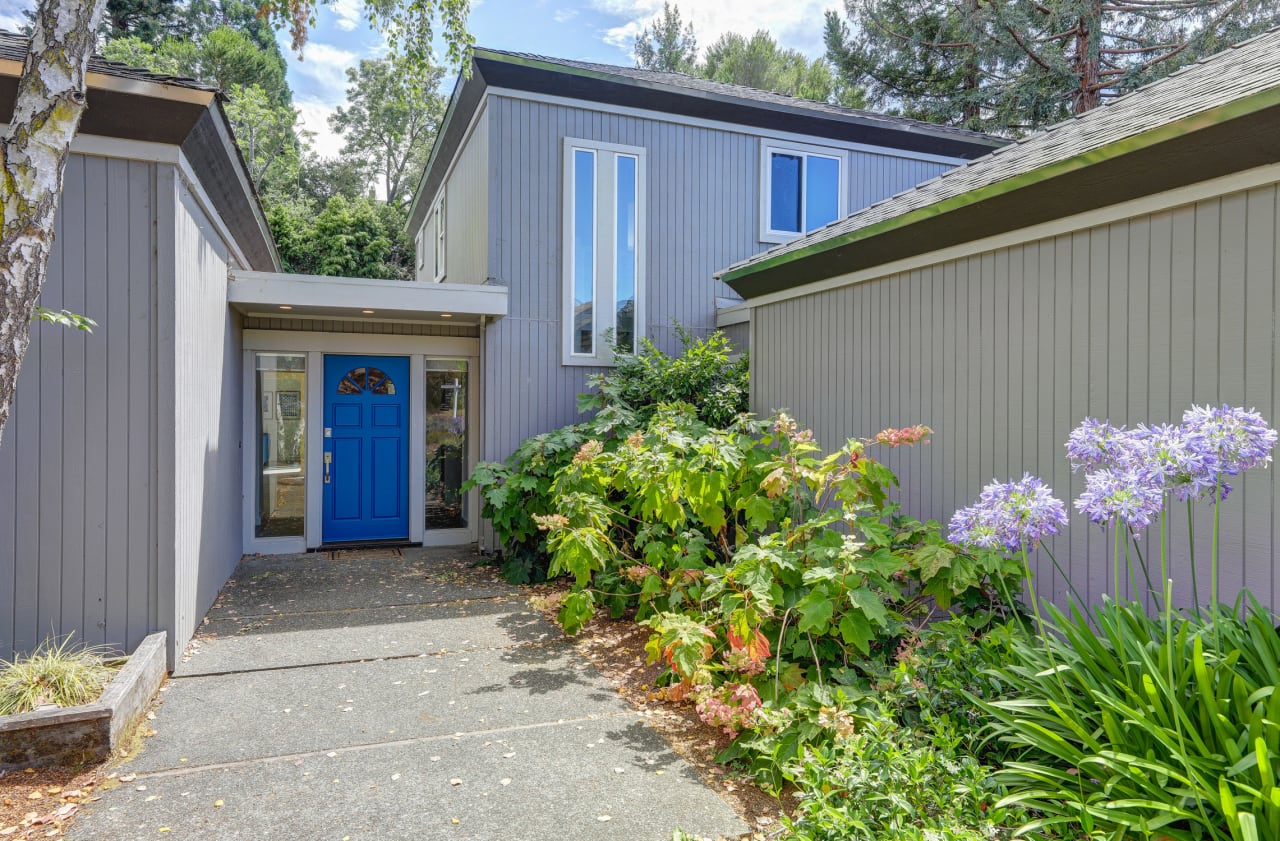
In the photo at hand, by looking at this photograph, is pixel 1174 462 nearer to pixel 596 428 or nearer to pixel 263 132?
pixel 596 428

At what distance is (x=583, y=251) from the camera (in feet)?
25.0

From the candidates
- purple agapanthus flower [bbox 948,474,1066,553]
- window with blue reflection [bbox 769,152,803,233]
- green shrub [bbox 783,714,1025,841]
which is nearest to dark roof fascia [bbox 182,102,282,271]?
purple agapanthus flower [bbox 948,474,1066,553]

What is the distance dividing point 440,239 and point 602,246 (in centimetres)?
414

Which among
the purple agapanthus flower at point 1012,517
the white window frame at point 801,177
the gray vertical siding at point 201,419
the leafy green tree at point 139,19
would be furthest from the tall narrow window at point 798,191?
the leafy green tree at point 139,19

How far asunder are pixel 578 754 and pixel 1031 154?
4196 millimetres

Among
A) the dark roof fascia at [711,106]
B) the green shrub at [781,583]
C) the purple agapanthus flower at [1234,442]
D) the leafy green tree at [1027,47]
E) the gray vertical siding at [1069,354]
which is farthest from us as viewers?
the leafy green tree at [1027,47]

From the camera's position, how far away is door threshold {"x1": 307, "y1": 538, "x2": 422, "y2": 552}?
7805mm

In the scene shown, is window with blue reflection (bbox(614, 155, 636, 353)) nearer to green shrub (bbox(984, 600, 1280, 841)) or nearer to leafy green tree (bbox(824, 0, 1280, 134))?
green shrub (bbox(984, 600, 1280, 841))

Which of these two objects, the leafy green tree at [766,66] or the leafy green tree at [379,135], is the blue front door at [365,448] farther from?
the leafy green tree at [379,135]

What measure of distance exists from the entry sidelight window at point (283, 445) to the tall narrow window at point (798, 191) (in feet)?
18.0

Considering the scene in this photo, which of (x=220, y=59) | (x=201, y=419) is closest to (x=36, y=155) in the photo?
(x=201, y=419)

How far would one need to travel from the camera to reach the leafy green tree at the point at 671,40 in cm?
2488

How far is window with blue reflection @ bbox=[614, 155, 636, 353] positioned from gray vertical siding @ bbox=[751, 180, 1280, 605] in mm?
2758

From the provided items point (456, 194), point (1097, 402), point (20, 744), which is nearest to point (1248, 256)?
point (1097, 402)
